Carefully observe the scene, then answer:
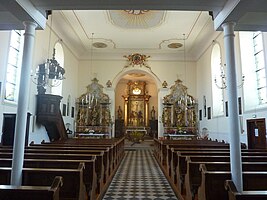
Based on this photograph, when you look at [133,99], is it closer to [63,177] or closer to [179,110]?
[179,110]

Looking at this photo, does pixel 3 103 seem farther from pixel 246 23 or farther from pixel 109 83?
pixel 109 83

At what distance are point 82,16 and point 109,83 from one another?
18.2ft

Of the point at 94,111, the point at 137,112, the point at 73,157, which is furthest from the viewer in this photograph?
the point at 137,112

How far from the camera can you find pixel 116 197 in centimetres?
435

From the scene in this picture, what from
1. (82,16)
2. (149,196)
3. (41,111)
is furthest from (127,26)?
(149,196)

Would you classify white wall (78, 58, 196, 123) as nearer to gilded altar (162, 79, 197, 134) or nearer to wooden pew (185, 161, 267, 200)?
gilded altar (162, 79, 197, 134)

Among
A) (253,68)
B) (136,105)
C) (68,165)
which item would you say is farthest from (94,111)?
(68,165)

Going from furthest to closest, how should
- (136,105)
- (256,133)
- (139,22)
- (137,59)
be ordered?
(136,105)
(137,59)
(139,22)
(256,133)

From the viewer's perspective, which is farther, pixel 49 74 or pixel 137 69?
pixel 137 69

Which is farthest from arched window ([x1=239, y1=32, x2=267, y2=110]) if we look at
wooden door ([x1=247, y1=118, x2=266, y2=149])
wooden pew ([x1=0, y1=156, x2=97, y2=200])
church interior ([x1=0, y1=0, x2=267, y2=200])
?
wooden pew ([x1=0, y1=156, x2=97, y2=200])

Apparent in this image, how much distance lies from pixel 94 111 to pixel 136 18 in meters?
6.66

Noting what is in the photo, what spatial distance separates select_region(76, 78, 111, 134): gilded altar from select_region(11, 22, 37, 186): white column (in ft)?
35.2

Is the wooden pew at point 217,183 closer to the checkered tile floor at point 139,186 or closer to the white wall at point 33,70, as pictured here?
the checkered tile floor at point 139,186

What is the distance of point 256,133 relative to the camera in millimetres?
8078
